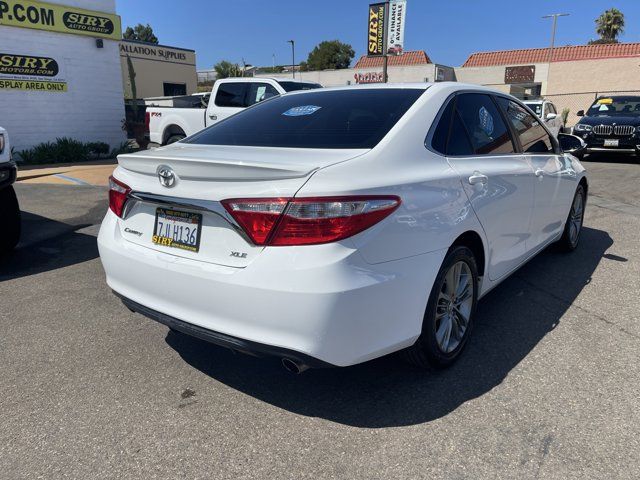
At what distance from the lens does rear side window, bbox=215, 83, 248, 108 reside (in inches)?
437

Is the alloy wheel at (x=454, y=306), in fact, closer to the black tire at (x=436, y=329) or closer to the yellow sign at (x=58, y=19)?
the black tire at (x=436, y=329)

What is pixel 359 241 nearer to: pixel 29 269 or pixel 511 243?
pixel 511 243

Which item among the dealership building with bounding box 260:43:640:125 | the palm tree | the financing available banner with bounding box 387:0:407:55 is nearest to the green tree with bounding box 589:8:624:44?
the palm tree

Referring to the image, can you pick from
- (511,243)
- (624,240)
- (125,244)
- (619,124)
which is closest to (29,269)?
(125,244)

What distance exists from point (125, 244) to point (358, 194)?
1.37 meters

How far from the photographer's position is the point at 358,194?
227cm

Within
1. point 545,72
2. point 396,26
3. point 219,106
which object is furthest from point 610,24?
point 219,106

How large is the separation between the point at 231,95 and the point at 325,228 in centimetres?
970

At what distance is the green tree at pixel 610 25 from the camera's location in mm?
61500

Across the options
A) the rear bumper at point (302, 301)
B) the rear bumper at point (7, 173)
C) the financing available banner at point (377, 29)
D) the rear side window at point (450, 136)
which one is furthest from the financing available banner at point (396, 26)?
the rear bumper at point (302, 301)

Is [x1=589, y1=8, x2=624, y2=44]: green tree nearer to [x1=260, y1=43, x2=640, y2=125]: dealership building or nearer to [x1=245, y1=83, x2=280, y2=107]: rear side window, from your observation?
[x1=260, y1=43, x2=640, y2=125]: dealership building

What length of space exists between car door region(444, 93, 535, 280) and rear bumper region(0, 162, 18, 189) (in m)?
3.99

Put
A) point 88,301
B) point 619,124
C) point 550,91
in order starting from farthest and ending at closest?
point 550,91, point 619,124, point 88,301

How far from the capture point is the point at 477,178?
121 inches
